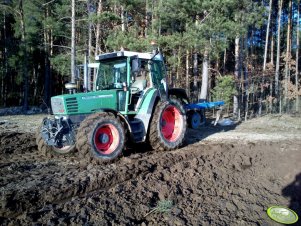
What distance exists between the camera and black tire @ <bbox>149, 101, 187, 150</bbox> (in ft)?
22.8

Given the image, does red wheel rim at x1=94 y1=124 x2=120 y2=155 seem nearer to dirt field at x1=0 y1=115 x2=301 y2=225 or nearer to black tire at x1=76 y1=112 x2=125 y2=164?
black tire at x1=76 y1=112 x2=125 y2=164

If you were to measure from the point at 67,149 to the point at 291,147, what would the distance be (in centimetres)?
547

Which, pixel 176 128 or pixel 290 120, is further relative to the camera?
pixel 290 120

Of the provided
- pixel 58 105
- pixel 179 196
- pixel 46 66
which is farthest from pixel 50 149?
pixel 46 66

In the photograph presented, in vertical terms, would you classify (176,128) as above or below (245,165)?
above

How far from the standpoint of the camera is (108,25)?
1694 cm

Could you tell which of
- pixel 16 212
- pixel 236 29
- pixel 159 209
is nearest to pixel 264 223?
pixel 159 209

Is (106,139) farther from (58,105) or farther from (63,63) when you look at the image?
(63,63)

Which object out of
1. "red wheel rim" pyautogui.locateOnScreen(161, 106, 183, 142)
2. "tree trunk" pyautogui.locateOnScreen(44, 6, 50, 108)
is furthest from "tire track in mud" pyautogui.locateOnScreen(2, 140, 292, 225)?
"tree trunk" pyautogui.locateOnScreen(44, 6, 50, 108)

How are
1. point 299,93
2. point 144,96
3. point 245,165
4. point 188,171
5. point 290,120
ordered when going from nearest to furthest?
point 188,171 → point 245,165 → point 144,96 → point 290,120 → point 299,93

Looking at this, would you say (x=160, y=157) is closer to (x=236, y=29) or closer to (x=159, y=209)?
(x=159, y=209)

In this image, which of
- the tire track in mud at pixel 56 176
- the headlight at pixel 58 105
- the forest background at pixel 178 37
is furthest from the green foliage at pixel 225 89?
the headlight at pixel 58 105

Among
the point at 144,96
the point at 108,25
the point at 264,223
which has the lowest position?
the point at 264,223

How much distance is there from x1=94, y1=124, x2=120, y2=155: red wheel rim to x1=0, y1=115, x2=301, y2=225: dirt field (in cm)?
36
